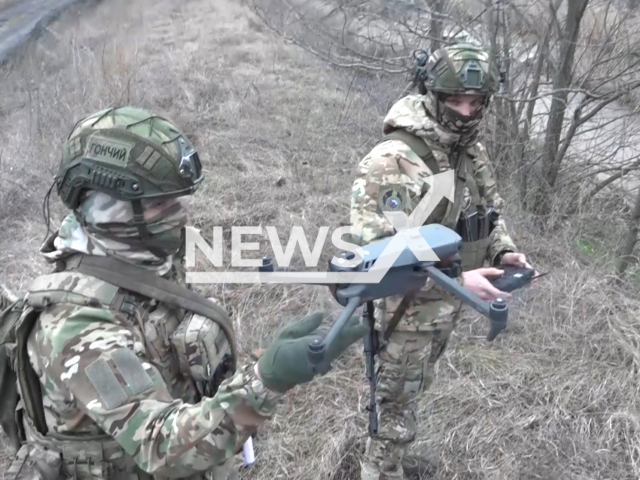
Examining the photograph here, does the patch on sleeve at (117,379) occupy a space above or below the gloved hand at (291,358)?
below

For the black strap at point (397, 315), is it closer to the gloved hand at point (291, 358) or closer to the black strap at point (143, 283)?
the black strap at point (143, 283)

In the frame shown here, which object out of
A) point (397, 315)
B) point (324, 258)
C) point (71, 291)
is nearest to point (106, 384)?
point (71, 291)

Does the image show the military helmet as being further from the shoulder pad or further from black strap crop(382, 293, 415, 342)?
the shoulder pad

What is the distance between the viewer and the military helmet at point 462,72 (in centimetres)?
263

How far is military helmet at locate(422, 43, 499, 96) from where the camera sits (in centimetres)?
263

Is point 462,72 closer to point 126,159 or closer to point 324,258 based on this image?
point 126,159

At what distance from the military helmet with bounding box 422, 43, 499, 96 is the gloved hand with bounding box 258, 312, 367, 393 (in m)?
1.51

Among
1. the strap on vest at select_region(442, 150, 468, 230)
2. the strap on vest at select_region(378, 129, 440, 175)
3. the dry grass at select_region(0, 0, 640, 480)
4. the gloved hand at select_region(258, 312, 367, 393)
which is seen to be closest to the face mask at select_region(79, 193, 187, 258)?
the gloved hand at select_region(258, 312, 367, 393)

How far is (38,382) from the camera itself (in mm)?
1673

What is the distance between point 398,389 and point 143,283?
5.13ft

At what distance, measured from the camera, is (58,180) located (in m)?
1.73

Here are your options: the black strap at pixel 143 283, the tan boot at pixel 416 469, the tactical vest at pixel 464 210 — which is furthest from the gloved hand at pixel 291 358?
the tan boot at pixel 416 469

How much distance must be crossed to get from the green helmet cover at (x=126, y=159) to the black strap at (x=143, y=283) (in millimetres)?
177

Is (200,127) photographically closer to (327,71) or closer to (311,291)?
(327,71)
